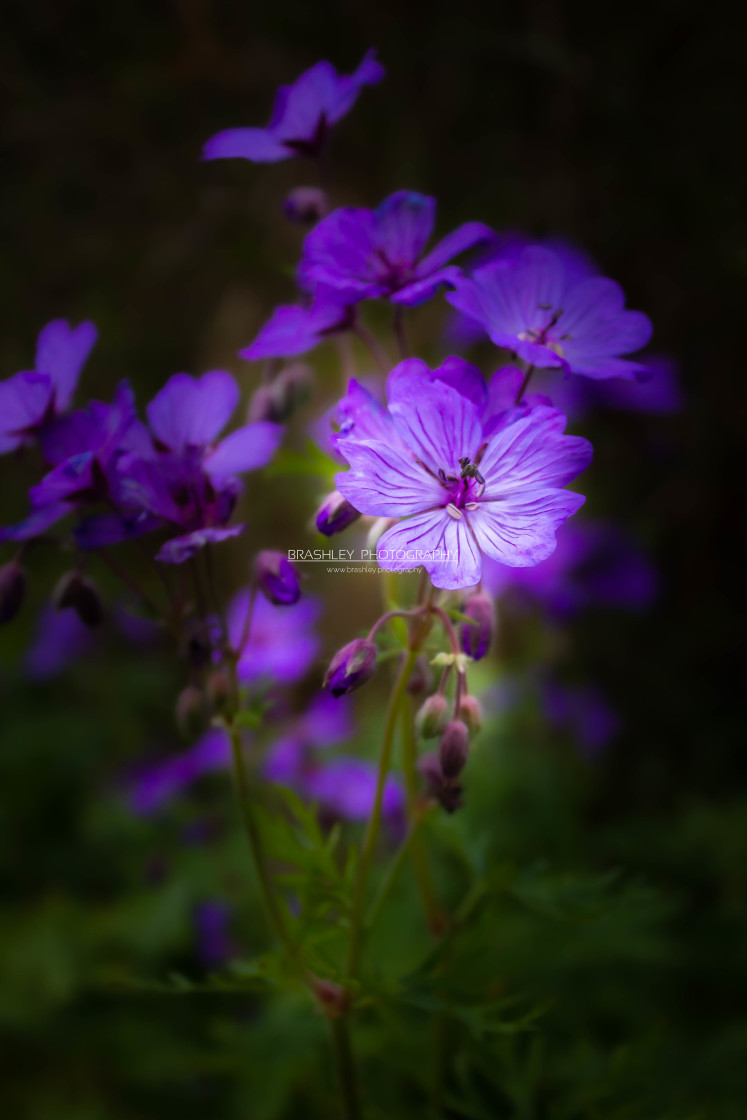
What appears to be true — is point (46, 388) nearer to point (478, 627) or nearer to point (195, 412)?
point (195, 412)

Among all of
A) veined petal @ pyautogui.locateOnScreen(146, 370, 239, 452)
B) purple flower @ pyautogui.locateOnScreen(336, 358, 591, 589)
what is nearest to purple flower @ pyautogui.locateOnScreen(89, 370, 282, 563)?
veined petal @ pyautogui.locateOnScreen(146, 370, 239, 452)

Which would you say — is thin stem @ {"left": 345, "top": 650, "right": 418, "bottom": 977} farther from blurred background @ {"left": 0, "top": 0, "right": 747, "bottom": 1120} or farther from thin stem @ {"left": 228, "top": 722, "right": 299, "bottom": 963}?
blurred background @ {"left": 0, "top": 0, "right": 747, "bottom": 1120}

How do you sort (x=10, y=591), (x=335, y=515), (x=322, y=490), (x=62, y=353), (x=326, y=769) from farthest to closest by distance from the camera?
(x=326, y=769), (x=322, y=490), (x=10, y=591), (x=62, y=353), (x=335, y=515)

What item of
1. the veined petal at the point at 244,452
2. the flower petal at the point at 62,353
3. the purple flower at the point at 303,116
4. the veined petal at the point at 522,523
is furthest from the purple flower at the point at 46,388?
the veined petal at the point at 522,523

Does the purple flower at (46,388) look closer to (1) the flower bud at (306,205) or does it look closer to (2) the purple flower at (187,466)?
(2) the purple flower at (187,466)

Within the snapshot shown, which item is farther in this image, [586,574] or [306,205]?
[586,574]

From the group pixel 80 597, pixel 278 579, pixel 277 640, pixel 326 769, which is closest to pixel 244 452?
pixel 278 579

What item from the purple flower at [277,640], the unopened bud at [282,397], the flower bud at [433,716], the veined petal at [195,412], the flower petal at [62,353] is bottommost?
the purple flower at [277,640]
